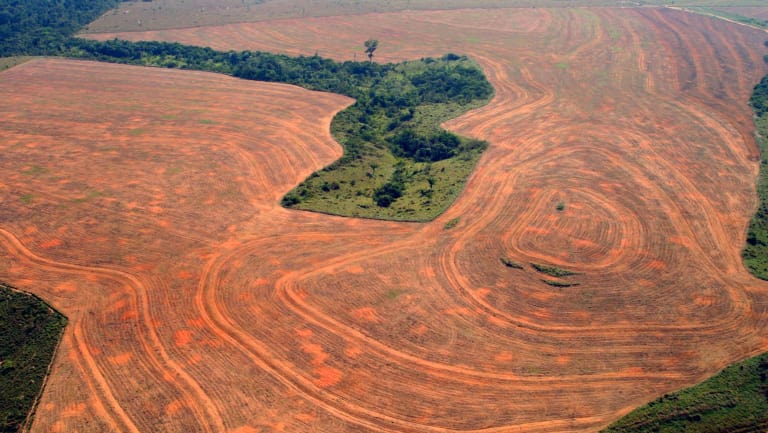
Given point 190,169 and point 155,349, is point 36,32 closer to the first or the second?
point 190,169

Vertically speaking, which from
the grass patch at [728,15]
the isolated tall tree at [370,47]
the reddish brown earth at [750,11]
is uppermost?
the reddish brown earth at [750,11]

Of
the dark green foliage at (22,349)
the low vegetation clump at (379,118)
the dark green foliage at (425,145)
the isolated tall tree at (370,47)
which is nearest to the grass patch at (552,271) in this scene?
the low vegetation clump at (379,118)

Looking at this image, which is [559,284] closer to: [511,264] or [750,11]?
[511,264]

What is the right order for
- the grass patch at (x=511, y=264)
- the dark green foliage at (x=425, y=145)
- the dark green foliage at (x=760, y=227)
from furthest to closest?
the dark green foliage at (x=425, y=145) → the dark green foliage at (x=760, y=227) → the grass patch at (x=511, y=264)

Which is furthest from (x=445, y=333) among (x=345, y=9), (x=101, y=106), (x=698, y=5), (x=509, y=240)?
(x=698, y=5)

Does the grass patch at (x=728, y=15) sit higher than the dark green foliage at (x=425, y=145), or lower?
higher

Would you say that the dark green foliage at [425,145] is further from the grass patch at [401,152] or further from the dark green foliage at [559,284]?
the dark green foliage at [559,284]
